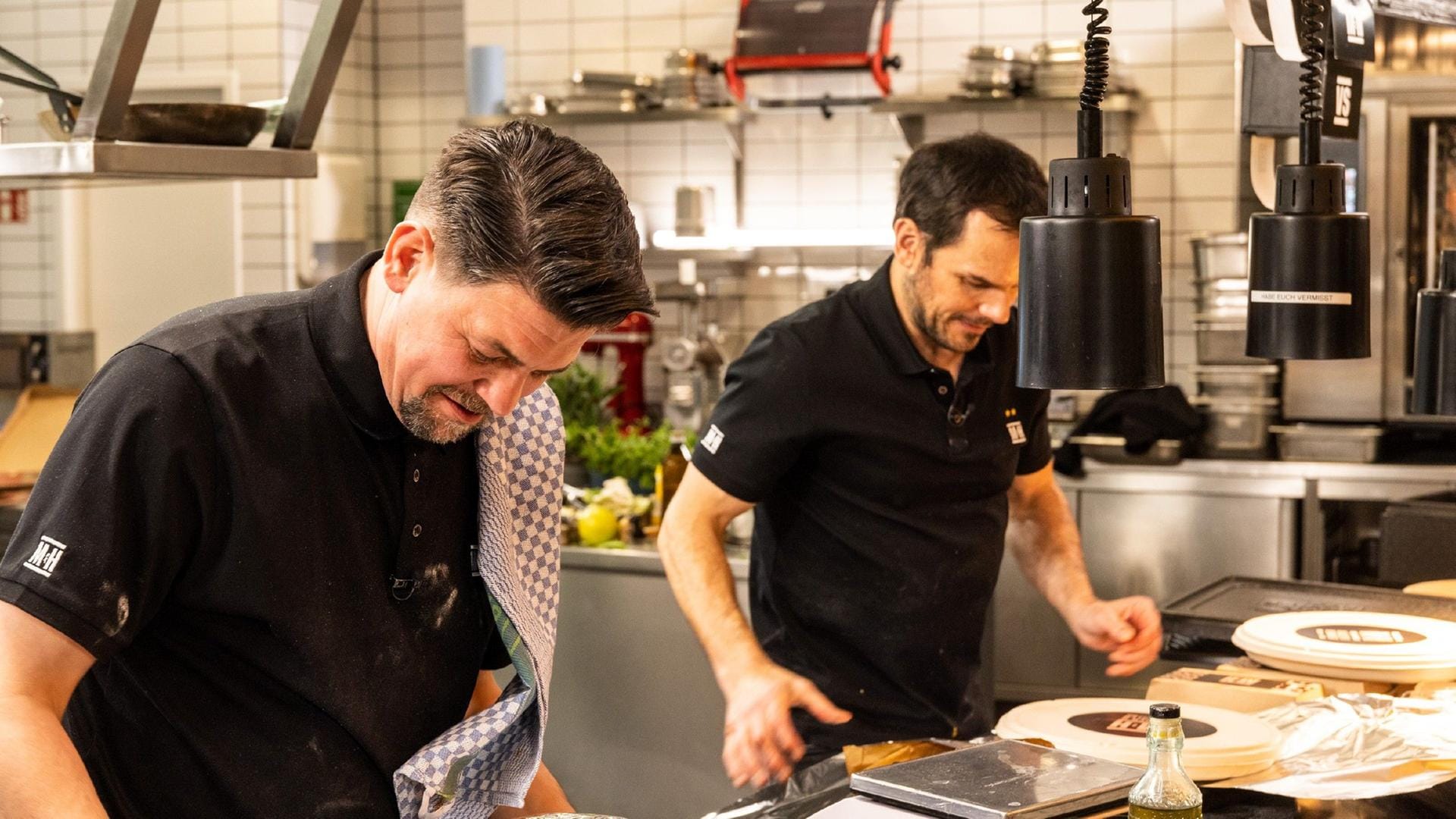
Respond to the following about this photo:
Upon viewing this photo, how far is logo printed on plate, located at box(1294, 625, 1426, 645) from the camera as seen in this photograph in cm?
227

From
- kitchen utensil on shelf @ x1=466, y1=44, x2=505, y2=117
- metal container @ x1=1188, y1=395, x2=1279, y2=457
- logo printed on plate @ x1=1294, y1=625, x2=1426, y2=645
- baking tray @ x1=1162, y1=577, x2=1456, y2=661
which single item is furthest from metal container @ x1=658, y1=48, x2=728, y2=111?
logo printed on plate @ x1=1294, y1=625, x2=1426, y2=645

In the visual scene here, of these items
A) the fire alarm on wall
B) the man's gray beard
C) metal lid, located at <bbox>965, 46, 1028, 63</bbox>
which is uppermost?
metal lid, located at <bbox>965, 46, 1028, 63</bbox>

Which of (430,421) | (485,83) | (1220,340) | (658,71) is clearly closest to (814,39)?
(658,71)

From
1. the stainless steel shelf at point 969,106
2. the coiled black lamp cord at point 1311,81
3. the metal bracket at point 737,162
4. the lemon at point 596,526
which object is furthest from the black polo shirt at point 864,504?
the metal bracket at point 737,162

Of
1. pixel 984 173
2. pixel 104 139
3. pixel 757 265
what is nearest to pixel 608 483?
pixel 757 265

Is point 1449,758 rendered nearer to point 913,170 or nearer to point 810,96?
point 913,170

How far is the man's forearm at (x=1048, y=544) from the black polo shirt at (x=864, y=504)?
24 centimetres

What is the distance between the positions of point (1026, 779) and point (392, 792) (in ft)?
2.20

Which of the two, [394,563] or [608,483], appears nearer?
[394,563]

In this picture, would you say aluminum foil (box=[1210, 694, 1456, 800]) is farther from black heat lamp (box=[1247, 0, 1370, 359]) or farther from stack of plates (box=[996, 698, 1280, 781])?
black heat lamp (box=[1247, 0, 1370, 359])

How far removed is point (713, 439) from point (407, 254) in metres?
1.04

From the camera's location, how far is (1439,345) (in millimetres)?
2328

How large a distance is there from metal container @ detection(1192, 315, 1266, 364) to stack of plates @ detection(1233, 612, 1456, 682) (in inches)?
104

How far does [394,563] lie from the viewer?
5.57ft
